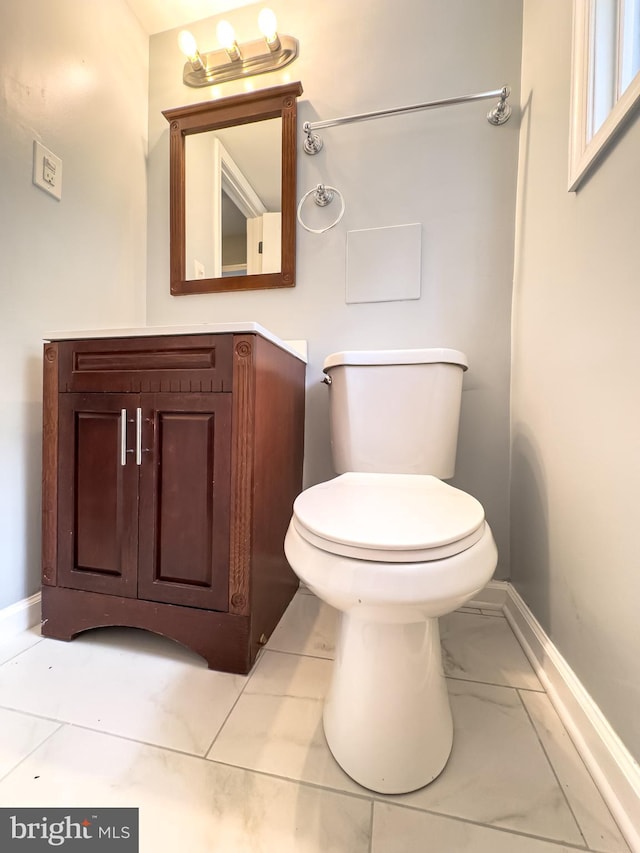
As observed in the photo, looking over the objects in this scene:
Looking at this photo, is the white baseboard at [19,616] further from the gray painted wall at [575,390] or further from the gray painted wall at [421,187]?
the gray painted wall at [575,390]

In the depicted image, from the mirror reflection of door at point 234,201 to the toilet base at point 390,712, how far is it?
3.95 ft

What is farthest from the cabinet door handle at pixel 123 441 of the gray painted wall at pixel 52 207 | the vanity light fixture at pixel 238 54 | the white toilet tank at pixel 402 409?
the vanity light fixture at pixel 238 54

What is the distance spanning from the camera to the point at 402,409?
41.3 inches

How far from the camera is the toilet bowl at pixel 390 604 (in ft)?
1.76

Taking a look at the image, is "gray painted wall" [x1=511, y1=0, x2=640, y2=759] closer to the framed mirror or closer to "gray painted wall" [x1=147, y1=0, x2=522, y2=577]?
"gray painted wall" [x1=147, y1=0, x2=522, y2=577]

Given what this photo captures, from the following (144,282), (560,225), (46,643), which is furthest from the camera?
(144,282)

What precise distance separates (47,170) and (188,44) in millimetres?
765

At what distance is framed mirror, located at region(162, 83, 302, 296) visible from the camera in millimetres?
1311

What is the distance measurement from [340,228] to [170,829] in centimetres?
153

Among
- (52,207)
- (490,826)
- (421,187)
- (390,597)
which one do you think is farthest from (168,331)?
(490,826)

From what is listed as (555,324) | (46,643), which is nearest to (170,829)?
(46,643)

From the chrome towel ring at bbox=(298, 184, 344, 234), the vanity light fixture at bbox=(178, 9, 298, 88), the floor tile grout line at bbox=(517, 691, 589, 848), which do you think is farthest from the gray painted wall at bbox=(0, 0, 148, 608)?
the floor tile grout line at bbox=(517, 691, 589, 848)

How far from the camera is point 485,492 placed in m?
1.20

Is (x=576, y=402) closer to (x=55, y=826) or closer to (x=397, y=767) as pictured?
(x=397, y=767)
